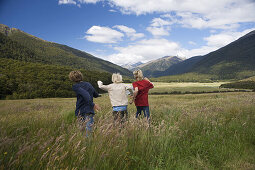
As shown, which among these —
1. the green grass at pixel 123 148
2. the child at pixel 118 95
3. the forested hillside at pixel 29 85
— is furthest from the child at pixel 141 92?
the forested hillside at pixel 29 85

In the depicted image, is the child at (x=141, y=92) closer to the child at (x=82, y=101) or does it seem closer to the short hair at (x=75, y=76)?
the child at (x=82, y=101)

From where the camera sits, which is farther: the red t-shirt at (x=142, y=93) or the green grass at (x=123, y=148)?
the red t-shirt at (x=142, y=93)

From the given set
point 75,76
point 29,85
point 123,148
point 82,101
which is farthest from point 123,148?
point 29,85

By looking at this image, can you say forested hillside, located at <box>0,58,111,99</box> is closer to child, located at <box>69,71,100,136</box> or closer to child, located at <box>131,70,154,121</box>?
child, located at <box>69,71,100,136</box>

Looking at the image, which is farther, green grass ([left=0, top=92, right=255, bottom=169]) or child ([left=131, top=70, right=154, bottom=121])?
child ([left=131, top=70, right=154, bottom=121])

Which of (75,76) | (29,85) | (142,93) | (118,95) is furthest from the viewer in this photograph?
(29,85)

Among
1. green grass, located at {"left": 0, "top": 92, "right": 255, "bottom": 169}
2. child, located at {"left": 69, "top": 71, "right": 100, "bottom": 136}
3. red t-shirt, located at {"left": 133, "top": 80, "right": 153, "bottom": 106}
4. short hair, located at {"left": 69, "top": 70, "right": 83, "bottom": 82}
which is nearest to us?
green grass, located at {"left": 0, "top": 92, "right": 255, "bottom": 169}

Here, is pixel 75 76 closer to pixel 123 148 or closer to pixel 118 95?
pixel 118 95

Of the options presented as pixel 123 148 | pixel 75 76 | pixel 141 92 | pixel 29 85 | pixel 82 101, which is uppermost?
pixel 29 85

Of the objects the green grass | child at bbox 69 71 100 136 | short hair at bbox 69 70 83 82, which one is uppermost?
short hair at bbox 69 70 83 82

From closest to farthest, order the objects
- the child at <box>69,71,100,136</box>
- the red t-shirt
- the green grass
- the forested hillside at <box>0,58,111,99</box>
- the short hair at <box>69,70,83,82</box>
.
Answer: the green grass, the child at <box>69,71,100,136</box>, the short hair at <box>69,70,83,82</box>, the red t-shirt, the forested hillside at <box>0,58,111,99</box>

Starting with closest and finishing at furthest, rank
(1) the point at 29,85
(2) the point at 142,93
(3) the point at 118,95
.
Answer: (3) the point at 118,95, (2) the point at 142,93, (1) the point at 29,85

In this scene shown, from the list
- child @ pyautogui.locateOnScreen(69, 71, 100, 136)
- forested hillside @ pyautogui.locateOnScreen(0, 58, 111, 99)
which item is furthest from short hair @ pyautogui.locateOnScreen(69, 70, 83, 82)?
forested hillside @ pyautogui.locateOnScreen(0, 58, 111, 99)

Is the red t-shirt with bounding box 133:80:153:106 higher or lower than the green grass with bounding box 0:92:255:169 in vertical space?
higher
